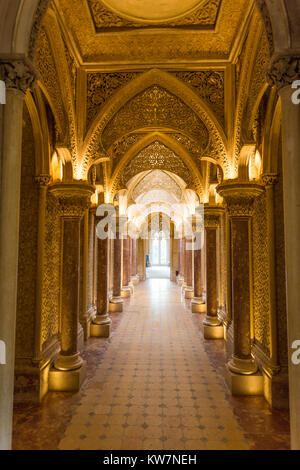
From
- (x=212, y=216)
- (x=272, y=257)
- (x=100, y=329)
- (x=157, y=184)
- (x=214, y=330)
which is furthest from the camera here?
(x=157, y=184)

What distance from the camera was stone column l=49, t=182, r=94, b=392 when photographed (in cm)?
478

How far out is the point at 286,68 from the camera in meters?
Result: 2.52

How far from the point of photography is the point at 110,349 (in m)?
6.76

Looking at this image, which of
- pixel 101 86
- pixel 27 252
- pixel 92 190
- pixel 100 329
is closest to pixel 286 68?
pixel 92 190

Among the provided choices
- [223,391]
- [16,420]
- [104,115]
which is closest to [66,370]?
[16,420]

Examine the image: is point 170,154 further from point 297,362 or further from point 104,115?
point 297,362

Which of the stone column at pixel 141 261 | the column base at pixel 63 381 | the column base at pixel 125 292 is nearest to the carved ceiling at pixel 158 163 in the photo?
the column base at pixel 63 381

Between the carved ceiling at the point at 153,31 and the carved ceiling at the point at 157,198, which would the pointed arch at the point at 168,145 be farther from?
the carved ceiling at the point at 157,198

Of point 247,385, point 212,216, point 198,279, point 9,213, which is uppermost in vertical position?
point 212,216

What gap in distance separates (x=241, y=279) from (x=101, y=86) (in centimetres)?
405

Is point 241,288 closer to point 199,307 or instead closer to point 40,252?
point 40,252

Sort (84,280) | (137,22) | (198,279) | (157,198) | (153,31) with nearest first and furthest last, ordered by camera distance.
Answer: (137,22), (153,31), (84,280), (198,279), (157,198)

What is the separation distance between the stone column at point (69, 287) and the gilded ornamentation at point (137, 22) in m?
2.45

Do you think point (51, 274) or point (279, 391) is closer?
point (279, 391)
